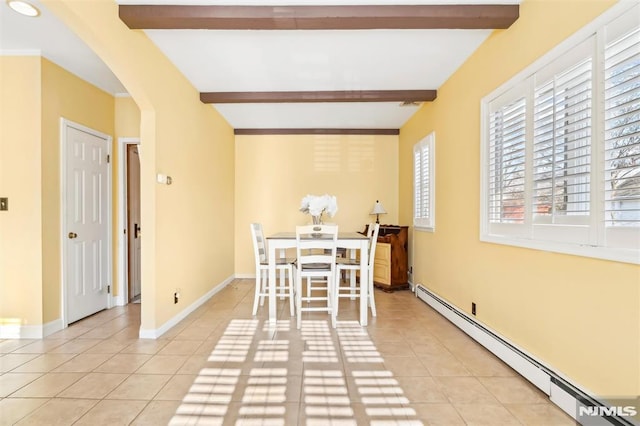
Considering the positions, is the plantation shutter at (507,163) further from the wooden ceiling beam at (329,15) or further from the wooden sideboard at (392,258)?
the wooden sideboard at (392,258)

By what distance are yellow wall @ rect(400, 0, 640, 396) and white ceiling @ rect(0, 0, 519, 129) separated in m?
0.33

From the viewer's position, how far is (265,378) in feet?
7.39

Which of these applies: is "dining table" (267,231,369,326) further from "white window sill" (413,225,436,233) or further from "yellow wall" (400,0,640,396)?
"white window sill" (413,225,436,233)

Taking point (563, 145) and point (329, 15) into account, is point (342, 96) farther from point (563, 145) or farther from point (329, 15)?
point (563, 145)

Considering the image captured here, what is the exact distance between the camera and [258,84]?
12.6 feet

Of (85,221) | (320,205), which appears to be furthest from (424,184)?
(85,221)

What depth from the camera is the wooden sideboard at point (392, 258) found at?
16.0 feet

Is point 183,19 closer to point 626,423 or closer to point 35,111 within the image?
point 35,111

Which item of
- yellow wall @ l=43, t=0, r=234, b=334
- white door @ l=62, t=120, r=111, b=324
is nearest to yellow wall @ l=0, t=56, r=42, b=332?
white door @ l=62, t=120, r=111, b=324

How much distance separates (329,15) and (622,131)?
1913mm

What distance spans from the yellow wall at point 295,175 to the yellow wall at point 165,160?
114 cm

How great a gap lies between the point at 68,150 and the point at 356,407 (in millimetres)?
3673

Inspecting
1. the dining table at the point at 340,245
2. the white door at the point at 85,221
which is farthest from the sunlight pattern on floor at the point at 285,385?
the white door at the point at 85,221

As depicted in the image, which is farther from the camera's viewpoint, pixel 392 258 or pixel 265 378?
pixel 392 258
